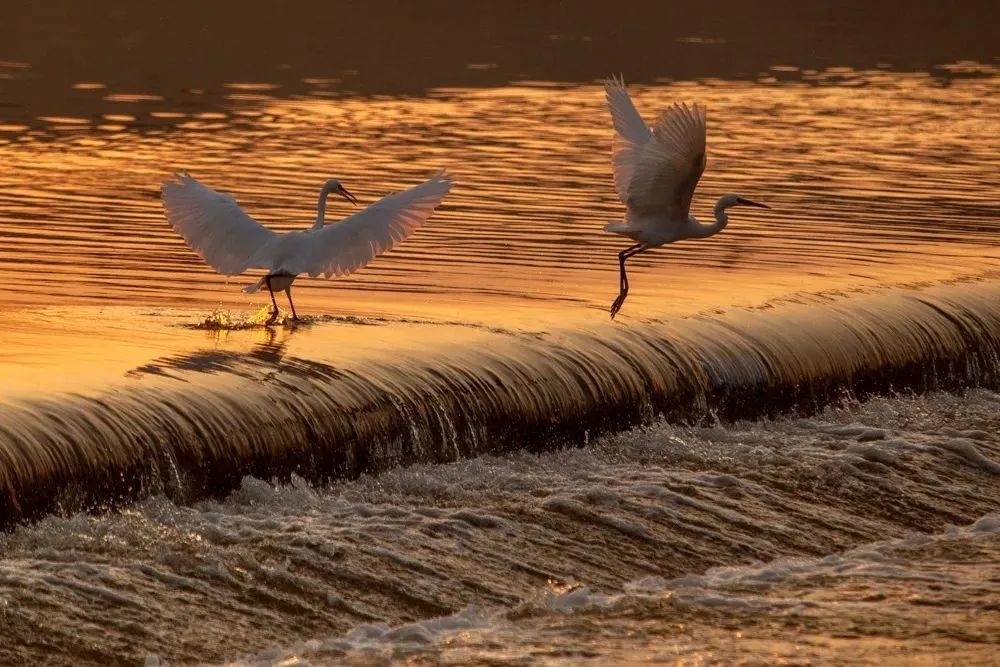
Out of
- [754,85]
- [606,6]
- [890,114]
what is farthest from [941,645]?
[606,6]

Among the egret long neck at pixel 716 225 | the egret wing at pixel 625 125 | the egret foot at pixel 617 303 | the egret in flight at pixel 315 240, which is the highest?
the egret wing at pixel 625 125

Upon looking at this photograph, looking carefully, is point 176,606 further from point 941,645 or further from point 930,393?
point 930,393

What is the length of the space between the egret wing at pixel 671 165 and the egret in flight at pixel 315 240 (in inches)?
59.7

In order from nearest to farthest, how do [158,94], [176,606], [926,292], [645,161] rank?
1. [176,606]
2. [645,161]
3. [926,292]
4. [158,94]

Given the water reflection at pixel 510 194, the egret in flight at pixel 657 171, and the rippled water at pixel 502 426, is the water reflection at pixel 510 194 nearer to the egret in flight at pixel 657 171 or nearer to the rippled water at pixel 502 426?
the rippled water at pixel 502 426

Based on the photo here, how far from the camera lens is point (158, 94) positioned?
32.3 m

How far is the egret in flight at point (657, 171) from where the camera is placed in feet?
44.8

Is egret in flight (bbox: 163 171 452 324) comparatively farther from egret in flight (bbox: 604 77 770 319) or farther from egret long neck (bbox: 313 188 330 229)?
egret in flight (bbox: 604 77 770 319)

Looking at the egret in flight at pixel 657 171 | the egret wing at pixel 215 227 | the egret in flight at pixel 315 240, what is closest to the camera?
the egret in flight at pixel 315 240

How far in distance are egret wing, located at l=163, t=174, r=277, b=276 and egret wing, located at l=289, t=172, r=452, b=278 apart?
53 centimetres

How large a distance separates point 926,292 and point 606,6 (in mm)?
47279

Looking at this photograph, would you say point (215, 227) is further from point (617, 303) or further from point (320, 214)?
point (617, 303)

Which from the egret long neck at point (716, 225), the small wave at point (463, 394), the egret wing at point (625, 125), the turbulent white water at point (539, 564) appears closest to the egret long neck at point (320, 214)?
the small wave at point (463, 394)

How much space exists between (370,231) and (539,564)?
12.4 ft
